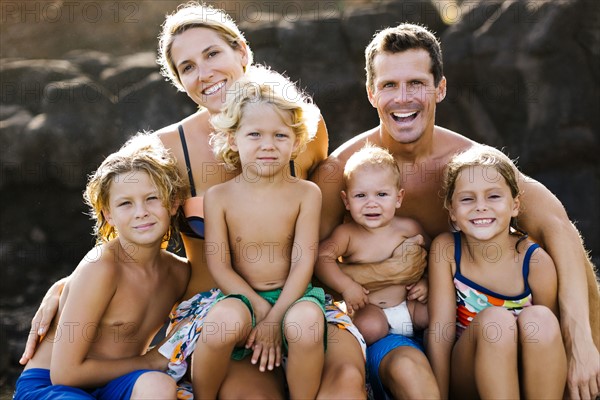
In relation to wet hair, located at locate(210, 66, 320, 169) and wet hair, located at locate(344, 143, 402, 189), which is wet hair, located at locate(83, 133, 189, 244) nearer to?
wet hair, located at locate(210, 66, 320, 169)

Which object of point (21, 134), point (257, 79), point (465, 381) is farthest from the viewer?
point (21, 134)

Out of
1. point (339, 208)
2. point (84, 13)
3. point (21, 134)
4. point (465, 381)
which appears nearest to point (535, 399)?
point (465, 381)

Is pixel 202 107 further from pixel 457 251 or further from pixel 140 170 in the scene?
pixel 457 251

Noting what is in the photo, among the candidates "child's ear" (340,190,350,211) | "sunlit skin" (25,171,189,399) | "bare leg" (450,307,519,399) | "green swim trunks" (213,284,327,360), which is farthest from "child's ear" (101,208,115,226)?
"bare leg" (450,307,519,399)

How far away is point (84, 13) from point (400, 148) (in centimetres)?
565

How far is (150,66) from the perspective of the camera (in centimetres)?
645

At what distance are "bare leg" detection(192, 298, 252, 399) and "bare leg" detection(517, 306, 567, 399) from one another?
0.89 meters

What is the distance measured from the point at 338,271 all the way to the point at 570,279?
2.78 feet

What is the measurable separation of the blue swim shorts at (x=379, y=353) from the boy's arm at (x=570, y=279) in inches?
20.7

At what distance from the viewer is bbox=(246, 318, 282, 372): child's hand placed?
2500 mm

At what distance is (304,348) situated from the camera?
2.36 metres

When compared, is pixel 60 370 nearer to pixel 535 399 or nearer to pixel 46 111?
pixel 535 399

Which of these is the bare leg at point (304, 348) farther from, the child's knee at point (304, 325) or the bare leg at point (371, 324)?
the bare leg at point (371, 324)

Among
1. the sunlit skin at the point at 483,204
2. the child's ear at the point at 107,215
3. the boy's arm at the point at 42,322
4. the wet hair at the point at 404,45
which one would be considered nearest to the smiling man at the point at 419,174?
the wet hair at the point at 404,45
